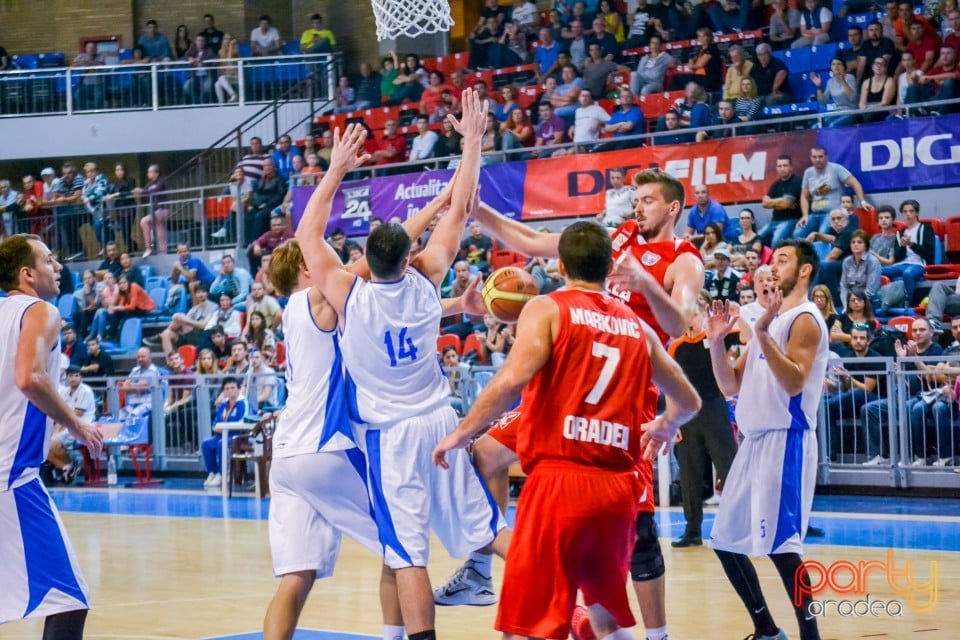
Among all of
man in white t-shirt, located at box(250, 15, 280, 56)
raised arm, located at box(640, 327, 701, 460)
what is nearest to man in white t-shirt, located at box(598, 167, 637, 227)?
raised arm, located at box(640, 327, 701, 460)

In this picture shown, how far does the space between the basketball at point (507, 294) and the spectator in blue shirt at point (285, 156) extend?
16.6 metres

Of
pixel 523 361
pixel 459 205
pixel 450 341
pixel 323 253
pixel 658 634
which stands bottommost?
pixel 658 634

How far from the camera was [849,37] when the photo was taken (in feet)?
58.7

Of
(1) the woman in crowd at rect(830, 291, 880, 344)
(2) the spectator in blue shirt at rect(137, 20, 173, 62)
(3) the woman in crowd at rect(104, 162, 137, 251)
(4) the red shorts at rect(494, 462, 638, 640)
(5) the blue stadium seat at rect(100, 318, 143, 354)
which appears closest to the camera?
(4) the red shorts at rect(494, 462, 638, 640)

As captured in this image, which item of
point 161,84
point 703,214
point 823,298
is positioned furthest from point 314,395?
point 161,84

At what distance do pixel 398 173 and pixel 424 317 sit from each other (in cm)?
1535

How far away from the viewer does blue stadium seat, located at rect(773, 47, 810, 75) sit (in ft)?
60.8

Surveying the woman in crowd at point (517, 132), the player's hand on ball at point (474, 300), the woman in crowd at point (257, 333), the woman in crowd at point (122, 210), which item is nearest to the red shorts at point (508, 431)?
the player's hand on ball at point (474, 300)

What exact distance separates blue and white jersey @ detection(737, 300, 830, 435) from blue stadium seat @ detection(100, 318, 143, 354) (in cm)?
1659

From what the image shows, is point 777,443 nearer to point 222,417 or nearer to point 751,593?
point 751,593

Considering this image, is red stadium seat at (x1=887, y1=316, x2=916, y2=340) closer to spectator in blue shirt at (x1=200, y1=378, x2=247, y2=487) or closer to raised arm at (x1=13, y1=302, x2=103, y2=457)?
spectator in blue shirt at (x1=200, y1=378, x2=247, y2=487)

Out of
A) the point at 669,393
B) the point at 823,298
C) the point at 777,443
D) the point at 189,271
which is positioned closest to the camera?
the point at 669,393

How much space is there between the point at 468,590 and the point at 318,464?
1.04 m

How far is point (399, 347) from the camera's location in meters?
6.12
